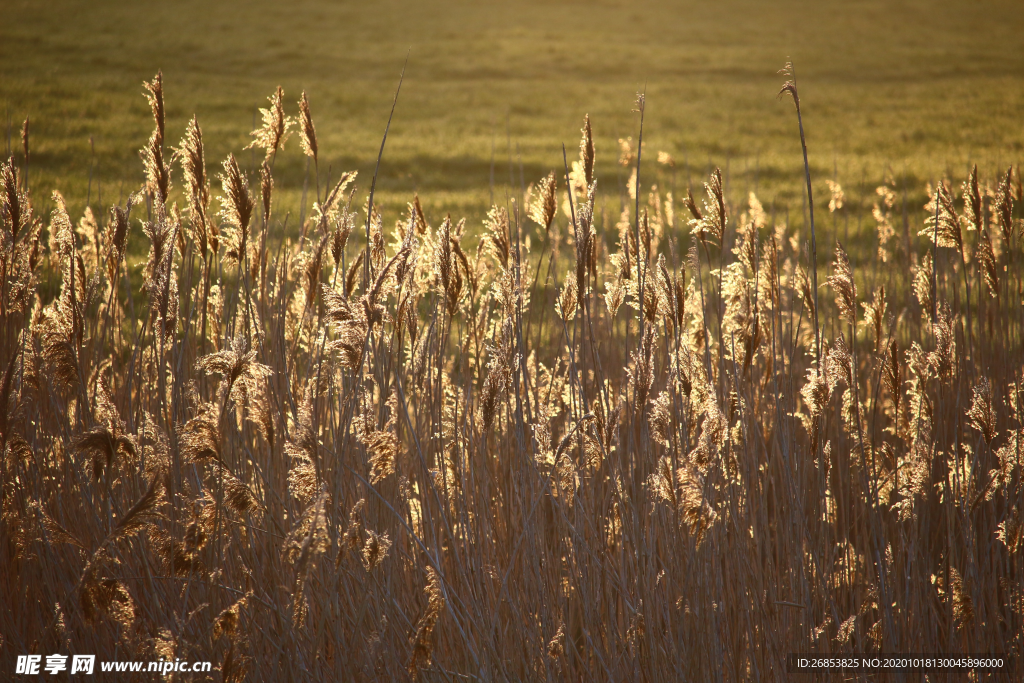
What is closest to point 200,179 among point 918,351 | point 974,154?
point 918,351

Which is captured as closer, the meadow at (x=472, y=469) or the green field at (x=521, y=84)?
the meadow at (x=472, y=469)

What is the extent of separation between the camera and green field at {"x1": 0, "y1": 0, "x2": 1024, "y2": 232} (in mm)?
8578

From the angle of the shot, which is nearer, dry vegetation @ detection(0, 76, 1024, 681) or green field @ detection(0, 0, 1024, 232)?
dry vegetation @ detection(0, 76, 1024, 681)

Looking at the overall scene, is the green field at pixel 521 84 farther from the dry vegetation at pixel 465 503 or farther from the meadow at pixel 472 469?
the dry vegetation at pixel 465 503

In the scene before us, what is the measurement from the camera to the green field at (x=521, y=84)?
858 cm

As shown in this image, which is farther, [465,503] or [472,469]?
[472,469]

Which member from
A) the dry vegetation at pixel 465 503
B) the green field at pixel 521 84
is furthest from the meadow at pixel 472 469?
the green field at pixel 521 84

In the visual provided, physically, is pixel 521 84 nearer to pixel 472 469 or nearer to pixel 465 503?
pixel 472 469

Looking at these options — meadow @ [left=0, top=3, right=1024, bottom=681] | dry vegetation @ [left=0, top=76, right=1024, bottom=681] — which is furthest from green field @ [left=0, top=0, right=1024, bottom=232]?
dry vegetation @ [left=0, top=76, right=1024, bottom=681]

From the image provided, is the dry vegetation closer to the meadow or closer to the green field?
the meadow

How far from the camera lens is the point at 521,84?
14164mm

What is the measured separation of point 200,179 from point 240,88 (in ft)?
38.3

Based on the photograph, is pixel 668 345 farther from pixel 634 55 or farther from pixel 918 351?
pixel 634 55

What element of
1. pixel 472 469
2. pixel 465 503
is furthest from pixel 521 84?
pixel 465 503
